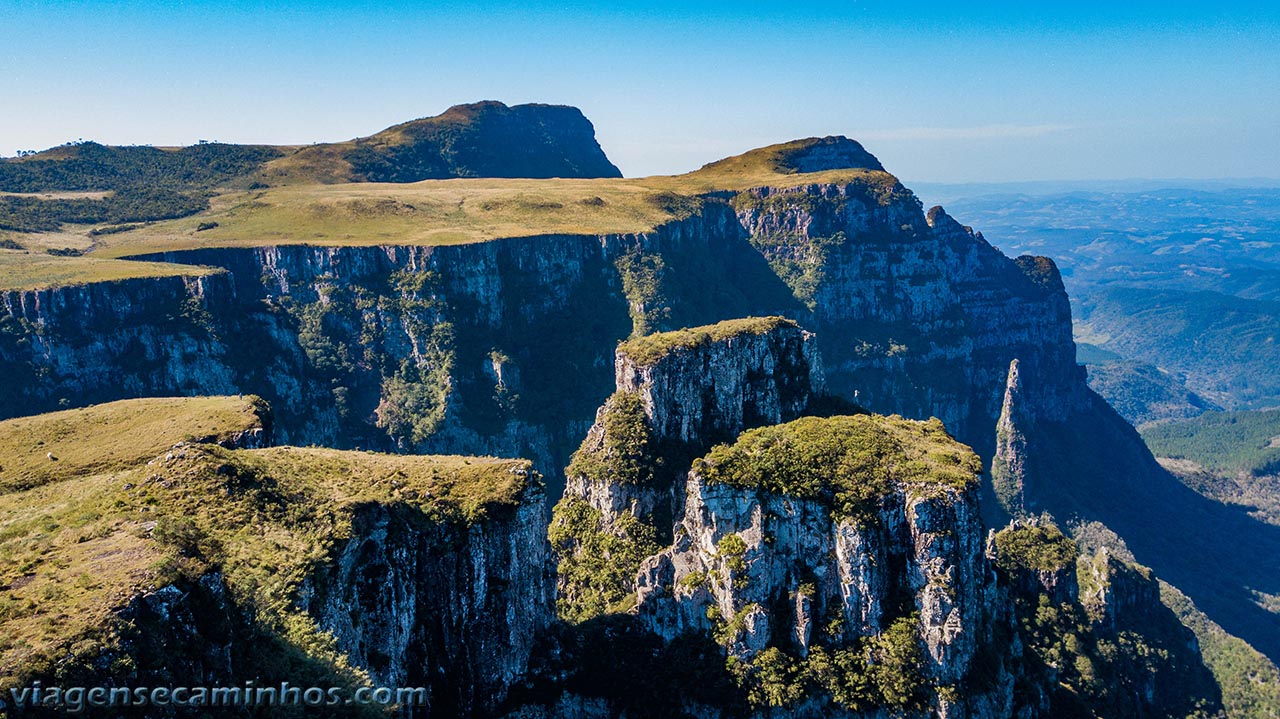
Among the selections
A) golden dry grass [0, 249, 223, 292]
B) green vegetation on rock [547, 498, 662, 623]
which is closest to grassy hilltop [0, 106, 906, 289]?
golden dry grass [0, 249, 223, 292]

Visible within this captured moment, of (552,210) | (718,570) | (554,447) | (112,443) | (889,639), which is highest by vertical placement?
(552,210)

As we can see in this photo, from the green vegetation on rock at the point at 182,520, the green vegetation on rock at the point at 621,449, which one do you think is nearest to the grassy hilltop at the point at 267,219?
the green vegetation on rock at the point at 621,449

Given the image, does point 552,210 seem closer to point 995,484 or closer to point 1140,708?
point 995,484

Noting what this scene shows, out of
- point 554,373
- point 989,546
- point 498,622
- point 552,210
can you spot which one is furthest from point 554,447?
point 498,622

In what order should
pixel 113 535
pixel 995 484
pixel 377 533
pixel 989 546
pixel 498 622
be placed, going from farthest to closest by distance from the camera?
pixel 995 484
pixel 989 546
pixel 498 622
pixel 377 533
pixel 113 535

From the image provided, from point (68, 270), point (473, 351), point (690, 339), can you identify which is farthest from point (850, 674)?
point (68, 270)

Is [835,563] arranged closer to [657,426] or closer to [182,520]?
[657,426]

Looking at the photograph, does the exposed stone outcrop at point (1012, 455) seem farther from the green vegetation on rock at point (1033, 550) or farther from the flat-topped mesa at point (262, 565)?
the flat-topped mesa at point (262, 565)
